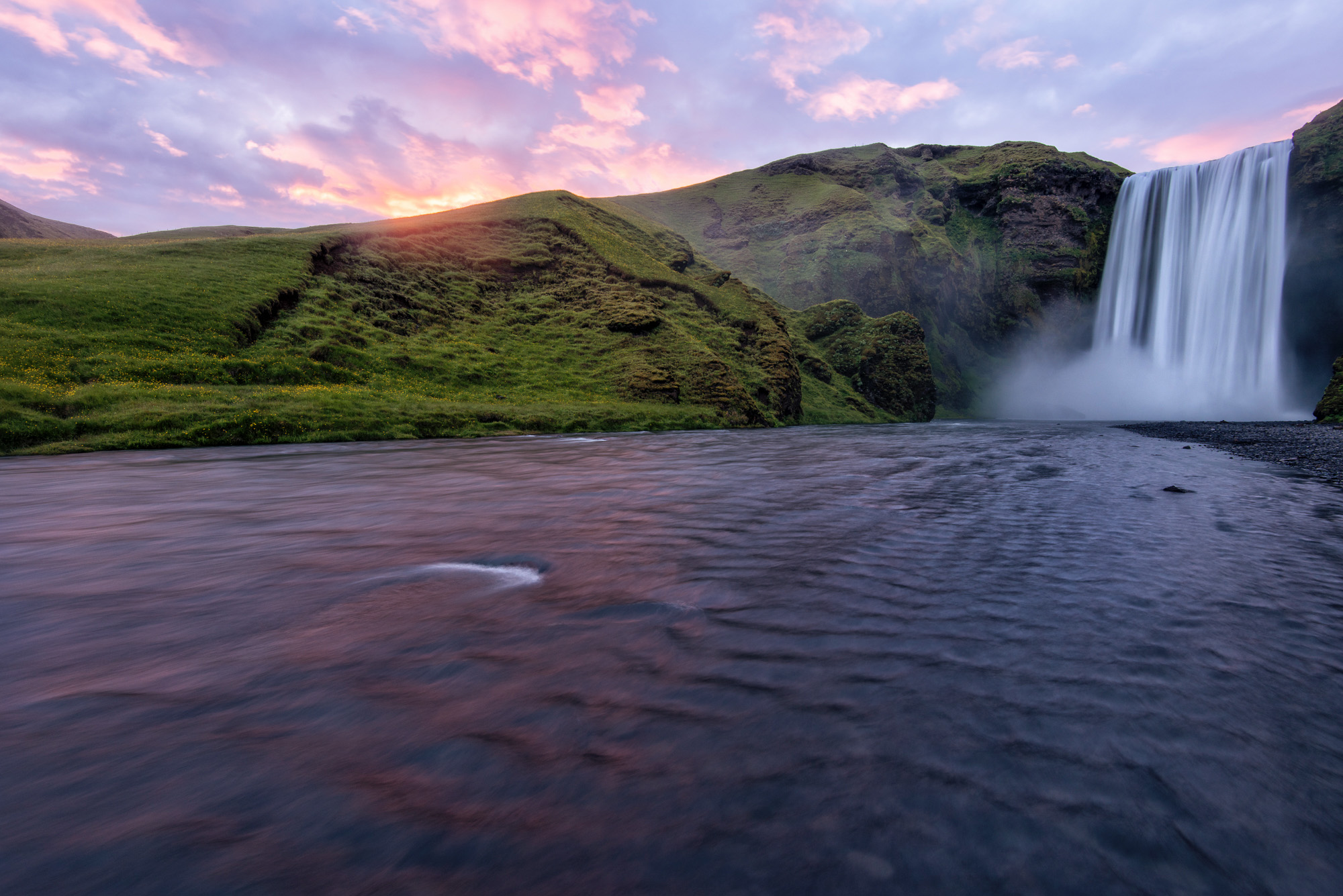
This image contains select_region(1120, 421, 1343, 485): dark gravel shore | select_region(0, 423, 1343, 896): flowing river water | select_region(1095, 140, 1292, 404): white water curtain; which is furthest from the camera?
select_region(1095, 140, 1292, 404): white water curtain

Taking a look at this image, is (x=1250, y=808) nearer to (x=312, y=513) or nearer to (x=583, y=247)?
(x=312, y=513)

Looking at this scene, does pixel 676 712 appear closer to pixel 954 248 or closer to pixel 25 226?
pixel 954 248

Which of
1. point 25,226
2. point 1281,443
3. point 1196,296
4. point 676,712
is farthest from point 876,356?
point 25,226

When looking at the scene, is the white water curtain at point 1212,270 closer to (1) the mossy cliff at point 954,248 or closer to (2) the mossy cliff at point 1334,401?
(1) the mossy cliff at point 954,248

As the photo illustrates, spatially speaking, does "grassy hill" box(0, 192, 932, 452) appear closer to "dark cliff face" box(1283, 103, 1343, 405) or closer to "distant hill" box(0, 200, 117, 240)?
"dark cliff face" box(1283, 103, 1343, 405)

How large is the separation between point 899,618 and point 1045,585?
1949 millimetres

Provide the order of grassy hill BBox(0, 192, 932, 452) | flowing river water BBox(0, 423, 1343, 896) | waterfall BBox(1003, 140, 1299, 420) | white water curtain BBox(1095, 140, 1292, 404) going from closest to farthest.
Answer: flowing river water BBox(0, 423, 1343, 896)
grassy hill BBox(0, 192, 932, 452)
white water curtain BBox(1095, 140, 1292, 404)
waterfall BBox(1003, 140, 1299, 420)

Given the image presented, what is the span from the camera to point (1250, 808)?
238 centimetres

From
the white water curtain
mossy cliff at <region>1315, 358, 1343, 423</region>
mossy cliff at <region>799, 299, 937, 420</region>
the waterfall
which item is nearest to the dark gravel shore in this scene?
mossy cliff at <region>1315, 358, 1343, 423</region>

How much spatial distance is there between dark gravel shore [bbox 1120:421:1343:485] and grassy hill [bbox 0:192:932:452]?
94.3 feet

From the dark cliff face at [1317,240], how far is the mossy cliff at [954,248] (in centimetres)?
3645

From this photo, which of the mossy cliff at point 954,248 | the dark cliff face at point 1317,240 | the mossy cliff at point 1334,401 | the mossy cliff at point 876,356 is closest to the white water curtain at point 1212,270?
the dark cliff face at point 1317,240

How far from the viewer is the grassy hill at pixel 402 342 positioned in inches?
954

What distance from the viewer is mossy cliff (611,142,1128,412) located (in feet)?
367
